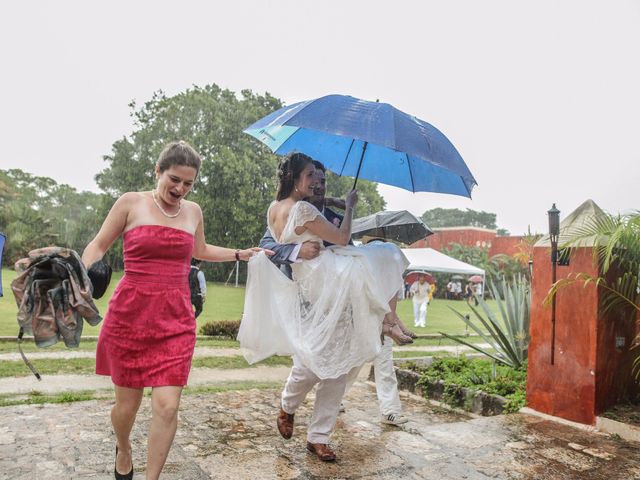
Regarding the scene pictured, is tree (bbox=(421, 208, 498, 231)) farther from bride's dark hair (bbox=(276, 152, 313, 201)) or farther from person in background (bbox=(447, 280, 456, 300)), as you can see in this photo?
bride's dark hair (bbox=(276, 152, 313, 201))

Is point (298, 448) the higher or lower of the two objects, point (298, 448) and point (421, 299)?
the lower

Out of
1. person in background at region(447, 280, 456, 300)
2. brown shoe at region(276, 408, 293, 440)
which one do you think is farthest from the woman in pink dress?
person in background at region(447, 280, 456, 300)

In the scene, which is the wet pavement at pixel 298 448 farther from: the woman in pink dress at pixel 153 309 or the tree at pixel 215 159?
the tree at pixel 215 159

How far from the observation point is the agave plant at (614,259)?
14.7 ft

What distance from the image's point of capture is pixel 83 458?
11.5 ft

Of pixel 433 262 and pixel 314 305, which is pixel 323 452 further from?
pixel 433 262

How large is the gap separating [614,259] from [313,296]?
9.17 ft

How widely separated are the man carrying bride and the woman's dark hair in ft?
2.81

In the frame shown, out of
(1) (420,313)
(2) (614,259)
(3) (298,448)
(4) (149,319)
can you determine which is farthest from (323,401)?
(1) (420,313)

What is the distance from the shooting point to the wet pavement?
10.7 feet

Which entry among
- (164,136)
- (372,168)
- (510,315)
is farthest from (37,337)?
(164,136)

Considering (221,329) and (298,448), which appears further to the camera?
(221,329)

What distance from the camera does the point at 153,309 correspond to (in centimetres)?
268

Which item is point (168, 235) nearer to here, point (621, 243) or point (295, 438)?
point (295, 438)
